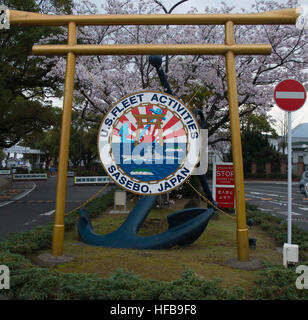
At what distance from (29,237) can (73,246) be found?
2.80 feet

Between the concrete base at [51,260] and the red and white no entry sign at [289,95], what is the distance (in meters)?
4.10

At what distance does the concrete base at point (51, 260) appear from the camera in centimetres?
559

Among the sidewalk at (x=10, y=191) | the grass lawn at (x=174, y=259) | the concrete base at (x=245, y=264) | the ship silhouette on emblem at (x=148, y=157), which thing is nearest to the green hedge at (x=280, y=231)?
the grass lawn at (x=174, y=259)

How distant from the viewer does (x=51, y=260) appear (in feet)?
18.6

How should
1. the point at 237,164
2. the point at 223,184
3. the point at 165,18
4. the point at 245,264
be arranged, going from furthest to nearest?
the point at 223,184, the point at 165,18, the point at 237,164, the point at 245,264

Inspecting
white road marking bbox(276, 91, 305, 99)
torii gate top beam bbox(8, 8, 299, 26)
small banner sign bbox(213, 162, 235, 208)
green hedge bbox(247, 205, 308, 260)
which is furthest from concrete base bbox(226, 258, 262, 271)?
small banner sign bbox(213, 162, 235, 208)

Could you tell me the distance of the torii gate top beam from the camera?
588 cm

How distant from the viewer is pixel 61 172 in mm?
6000

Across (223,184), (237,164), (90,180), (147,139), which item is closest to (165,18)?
(147,139)

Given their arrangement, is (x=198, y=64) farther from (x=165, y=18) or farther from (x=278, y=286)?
(x=278, y=286)

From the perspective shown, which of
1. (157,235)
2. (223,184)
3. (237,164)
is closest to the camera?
→ (237,164)

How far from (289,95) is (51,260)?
4501mm

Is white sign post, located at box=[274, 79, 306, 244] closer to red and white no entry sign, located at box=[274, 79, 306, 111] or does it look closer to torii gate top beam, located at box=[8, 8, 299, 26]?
red and white no entry sign, located at box=[274, 79, 306, 111]
